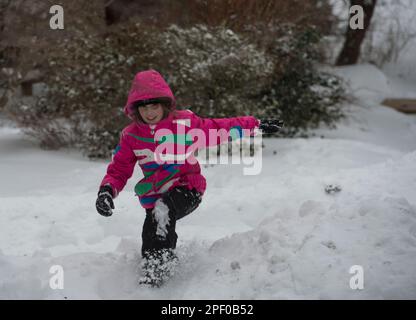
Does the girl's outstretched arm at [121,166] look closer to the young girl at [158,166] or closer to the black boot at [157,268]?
the young girl at [158,166]

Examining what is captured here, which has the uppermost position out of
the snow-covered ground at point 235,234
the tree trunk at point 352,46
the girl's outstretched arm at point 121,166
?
the tree trunk at point 352,46

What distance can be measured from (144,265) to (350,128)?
864 centimetres

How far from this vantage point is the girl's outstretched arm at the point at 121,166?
3.42 metres

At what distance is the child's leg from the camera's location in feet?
10.6

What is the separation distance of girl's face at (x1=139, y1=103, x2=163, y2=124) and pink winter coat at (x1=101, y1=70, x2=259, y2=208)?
45 mm

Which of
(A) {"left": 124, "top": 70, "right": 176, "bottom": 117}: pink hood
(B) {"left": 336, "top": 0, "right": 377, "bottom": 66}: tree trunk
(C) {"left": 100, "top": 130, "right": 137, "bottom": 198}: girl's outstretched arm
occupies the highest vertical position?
(B) {"left": 336, "top": 0, "right": 377, "bottom": 66}: tree trunk

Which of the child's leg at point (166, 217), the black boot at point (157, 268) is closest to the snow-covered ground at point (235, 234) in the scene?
the black boot at point (157, 268)

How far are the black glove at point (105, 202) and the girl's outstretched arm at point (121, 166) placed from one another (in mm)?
92

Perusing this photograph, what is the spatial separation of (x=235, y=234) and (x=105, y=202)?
3.31ft

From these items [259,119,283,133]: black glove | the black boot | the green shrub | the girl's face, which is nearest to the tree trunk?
the green shrub

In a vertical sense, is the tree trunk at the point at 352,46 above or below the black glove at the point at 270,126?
above

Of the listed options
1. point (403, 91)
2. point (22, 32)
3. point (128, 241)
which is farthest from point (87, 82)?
point (403, 91)

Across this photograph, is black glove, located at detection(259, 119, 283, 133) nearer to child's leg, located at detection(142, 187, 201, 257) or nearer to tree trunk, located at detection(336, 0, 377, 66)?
child's leg, located at detection(142, 187, 201, 257)

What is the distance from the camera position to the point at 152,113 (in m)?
3.27
